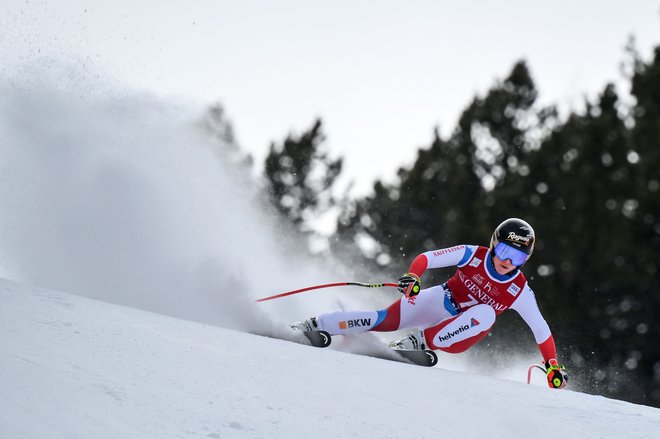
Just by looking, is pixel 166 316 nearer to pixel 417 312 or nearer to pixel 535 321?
pixel 417 312

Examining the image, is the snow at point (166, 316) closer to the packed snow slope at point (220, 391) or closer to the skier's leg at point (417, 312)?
the packed snow slope at point (220, 391)

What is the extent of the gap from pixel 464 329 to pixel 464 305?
1.36 ft

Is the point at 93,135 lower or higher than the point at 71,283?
higher

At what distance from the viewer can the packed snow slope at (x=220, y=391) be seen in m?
3.14

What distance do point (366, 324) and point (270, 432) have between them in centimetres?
318

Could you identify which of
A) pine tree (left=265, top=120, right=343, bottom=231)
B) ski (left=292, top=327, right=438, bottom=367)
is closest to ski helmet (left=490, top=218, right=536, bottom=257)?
ski (left=292, top=327, right=438, bottom=367)

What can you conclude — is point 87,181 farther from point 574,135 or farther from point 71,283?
point 574,135

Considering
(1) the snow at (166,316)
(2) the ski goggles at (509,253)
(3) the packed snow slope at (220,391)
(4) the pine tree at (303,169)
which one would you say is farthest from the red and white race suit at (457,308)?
(4) the pine tree at (303,169)

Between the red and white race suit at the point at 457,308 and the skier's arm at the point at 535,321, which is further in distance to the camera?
the skier's arm at the point at 535,321

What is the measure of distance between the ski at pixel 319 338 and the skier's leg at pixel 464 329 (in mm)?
851

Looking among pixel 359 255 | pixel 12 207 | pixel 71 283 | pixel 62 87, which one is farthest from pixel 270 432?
pixel 359 255

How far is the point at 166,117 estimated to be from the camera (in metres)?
10.6

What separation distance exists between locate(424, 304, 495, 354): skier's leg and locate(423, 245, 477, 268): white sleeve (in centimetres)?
43

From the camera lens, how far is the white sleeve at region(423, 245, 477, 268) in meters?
6.54
